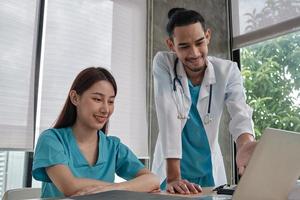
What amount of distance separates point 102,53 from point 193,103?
40.1 inches

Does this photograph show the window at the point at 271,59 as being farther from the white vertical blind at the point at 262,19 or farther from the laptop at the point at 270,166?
the laptop at the point at 270,166

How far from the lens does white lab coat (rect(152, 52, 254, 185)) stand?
1.42 meters

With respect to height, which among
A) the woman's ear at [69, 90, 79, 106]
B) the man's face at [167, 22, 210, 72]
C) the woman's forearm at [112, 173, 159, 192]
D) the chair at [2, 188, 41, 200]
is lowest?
the chair at [2, 188, 41, 200]

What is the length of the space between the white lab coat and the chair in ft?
1.62

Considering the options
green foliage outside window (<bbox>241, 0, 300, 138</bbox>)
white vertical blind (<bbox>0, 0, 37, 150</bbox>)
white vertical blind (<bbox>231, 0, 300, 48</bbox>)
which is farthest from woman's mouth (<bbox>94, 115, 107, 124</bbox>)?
white vertical blind (<bbox>231, 0, 300, 48</bbox>)

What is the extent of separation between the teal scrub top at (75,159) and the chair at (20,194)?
8 centimetres

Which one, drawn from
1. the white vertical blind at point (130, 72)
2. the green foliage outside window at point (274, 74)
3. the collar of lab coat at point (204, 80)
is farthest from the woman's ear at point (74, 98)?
the green foliage outside window at point (274, 74)

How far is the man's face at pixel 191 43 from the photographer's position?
1.35 meters

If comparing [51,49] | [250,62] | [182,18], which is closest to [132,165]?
[182,18]

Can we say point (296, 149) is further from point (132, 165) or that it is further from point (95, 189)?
point (132, 165)

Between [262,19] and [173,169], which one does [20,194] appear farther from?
[262,19]

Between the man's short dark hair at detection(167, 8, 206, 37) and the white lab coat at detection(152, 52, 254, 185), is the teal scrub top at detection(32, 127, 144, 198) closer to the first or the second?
the white lab coat at detection(152, 52, 254, 185)

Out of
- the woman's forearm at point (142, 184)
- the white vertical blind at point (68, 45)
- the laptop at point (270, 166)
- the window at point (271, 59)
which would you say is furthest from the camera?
the window at point (271, 59)

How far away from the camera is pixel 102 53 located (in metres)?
2.31
